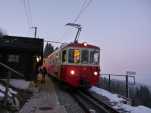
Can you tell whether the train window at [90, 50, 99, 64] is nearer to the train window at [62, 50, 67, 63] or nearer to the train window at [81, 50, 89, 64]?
the train window at [81, 50, 89, 64]

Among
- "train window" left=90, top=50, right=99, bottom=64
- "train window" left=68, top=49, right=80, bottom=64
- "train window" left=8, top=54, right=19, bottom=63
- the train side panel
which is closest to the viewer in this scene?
the train side panel

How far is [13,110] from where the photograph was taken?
35.5 feet

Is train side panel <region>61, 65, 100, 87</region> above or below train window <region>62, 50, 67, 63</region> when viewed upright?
below

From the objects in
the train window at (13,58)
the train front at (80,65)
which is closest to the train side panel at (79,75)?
the train front at (80,65)

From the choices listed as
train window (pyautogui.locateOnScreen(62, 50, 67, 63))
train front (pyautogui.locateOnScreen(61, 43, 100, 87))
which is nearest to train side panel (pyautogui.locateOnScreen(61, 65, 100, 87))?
train front (pyautogui.locateOnScreen(61, 43, 100, 87))

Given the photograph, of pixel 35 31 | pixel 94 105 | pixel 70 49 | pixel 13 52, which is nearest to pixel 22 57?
pixel 13 52

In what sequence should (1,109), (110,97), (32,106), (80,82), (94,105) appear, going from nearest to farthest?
(1,109), (32,106), (94,105), (110,97), (80,82)

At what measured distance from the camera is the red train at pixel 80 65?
19797 millimetres

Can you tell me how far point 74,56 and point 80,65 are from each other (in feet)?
2.46

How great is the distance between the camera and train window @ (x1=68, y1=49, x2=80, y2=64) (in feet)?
66.0

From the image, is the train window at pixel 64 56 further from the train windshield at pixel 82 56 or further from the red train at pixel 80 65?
the train windshield at pixel 82 56

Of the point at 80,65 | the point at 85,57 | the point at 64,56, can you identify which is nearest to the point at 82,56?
the point at 85,57

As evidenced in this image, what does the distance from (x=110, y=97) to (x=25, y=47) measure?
33.7ft

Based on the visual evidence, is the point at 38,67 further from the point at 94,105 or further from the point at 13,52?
the point at 94,105
